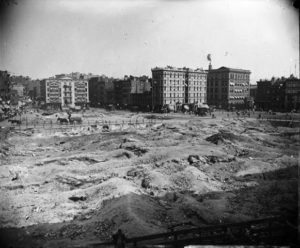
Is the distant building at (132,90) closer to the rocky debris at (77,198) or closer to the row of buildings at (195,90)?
the row of buildings at (195,90)

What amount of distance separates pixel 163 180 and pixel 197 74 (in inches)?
2392

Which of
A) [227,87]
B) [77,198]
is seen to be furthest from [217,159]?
[227,87]

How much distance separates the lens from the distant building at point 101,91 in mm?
99438

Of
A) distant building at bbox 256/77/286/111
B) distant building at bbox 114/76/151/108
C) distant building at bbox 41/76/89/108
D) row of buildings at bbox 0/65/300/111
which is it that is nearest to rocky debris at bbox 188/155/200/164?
row of buildings at bbox 0/65/300/111

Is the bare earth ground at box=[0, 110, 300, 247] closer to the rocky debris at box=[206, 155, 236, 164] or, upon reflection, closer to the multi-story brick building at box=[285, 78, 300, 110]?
the rocky debris at box=[206, 155, 236, 164]

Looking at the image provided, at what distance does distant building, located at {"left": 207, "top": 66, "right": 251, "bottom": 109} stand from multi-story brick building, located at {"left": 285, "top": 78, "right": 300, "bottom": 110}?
11.9 m

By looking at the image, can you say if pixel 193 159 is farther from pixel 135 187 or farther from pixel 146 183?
pixel 135 187

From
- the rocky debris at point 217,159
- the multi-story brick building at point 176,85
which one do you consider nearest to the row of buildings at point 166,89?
the multi-story brick building at point 176,85

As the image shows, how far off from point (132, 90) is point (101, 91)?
2105 centimetres

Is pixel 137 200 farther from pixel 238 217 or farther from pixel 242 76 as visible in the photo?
pixel 242 76

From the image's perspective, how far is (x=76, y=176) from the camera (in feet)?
72.5

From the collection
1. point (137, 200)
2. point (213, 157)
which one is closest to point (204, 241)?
point (137, 200)

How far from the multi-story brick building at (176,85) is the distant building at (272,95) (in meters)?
15.6

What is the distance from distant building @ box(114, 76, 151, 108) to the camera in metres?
82.4
